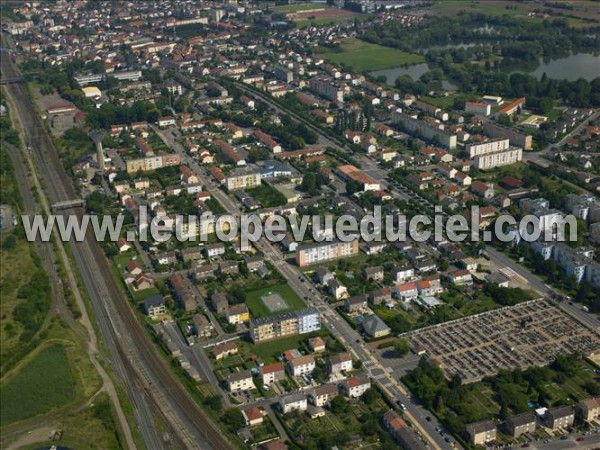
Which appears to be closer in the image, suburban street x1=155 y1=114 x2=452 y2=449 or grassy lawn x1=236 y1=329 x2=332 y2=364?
suburban street x1=155 y1=114 x2=452 y2=449

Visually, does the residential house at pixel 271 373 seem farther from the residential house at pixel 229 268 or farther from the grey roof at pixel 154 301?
the residential house at pixel 229 268

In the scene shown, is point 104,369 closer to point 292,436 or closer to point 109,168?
point 292,436

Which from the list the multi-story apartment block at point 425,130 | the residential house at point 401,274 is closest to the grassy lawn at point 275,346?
the residential house at point 401,274

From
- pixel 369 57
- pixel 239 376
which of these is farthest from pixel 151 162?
pixel 369 57

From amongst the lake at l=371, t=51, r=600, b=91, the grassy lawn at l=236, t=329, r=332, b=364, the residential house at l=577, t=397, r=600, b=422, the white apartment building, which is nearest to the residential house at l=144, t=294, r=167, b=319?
the grassy lawn at l=236, t=329, r=332, b=364

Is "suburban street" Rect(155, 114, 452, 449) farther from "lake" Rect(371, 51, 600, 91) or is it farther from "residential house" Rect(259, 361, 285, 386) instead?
"lake" Rect(371, 51, 600, 91)

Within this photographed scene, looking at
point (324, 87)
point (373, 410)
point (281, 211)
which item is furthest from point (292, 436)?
point (324, 87)
